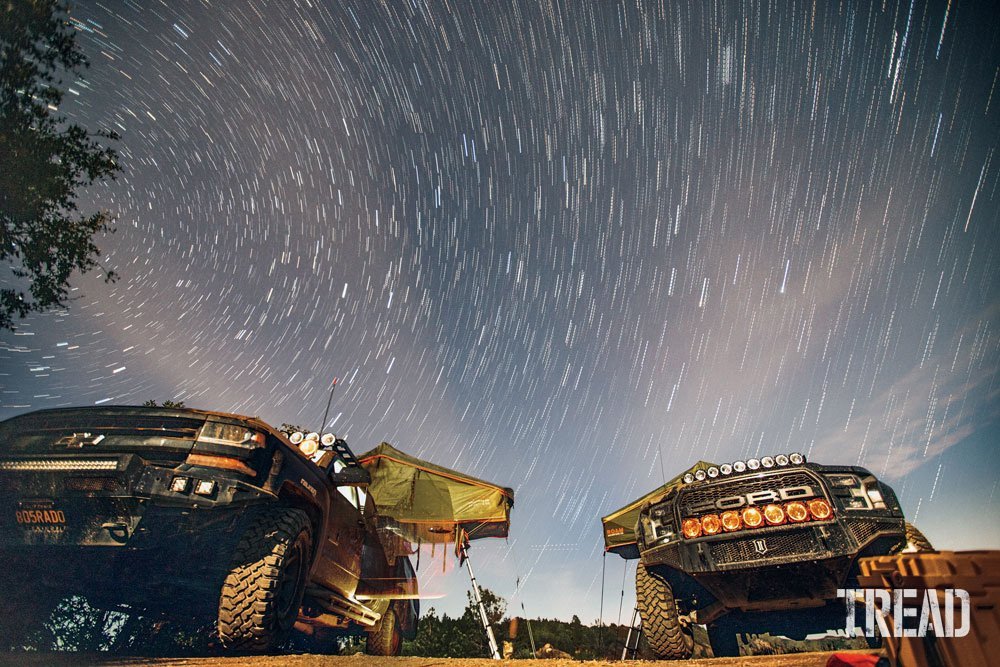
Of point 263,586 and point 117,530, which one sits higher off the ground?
point 117,530

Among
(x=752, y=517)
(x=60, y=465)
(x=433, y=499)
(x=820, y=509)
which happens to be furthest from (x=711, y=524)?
(x=433, y=499)

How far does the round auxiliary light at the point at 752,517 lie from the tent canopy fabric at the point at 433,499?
532cm

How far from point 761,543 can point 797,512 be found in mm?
470

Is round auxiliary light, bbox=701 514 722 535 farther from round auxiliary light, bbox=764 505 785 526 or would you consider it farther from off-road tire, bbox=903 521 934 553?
off-road tire, bbox=903 521 934 553

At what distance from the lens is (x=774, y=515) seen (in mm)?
4516

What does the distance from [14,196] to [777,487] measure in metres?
13.0

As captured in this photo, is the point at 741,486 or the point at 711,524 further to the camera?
the point at 741,486

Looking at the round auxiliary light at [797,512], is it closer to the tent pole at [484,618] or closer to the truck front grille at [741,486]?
the truck front grille at [741,486]

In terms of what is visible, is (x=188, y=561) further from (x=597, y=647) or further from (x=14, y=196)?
(x=597, y=647)

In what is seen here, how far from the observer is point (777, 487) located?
4.75 meters

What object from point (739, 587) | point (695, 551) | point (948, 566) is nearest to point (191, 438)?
point (948, 566)

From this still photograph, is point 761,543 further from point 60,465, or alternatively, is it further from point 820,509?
point 60,465

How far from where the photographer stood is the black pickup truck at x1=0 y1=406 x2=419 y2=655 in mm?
2869

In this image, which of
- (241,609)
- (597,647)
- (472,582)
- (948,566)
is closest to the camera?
(948,566)
